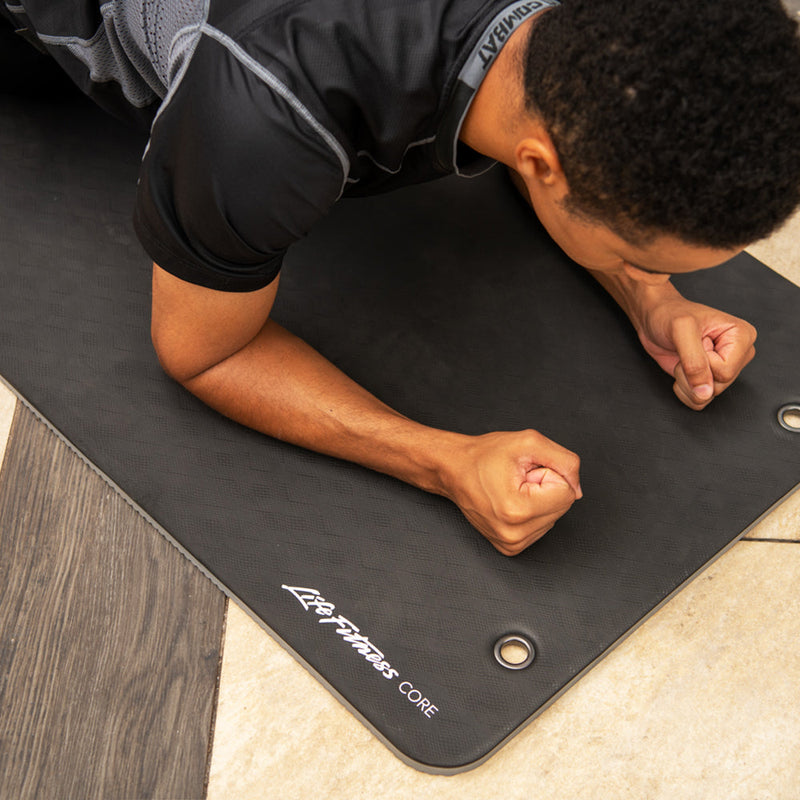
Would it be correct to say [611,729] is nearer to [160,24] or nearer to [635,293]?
[635,293]

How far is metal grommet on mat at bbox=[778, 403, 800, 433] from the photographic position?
47.1 inches

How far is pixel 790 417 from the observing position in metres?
1.21

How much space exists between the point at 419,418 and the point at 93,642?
19.7 inches

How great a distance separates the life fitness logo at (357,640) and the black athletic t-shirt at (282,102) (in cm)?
40

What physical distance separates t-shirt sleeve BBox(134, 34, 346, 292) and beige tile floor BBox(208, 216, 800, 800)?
0.47 metres

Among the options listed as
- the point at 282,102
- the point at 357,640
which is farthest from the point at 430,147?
the point at 357,640

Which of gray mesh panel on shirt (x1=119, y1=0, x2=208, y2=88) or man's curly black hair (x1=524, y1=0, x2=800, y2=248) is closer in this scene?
man's curly black hair (x1=524, y1=0, x2=800, y2=248)

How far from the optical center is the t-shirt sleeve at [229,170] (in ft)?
2.64

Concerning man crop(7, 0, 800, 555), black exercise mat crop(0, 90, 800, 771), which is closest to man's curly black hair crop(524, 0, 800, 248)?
man crop(7, 0, 800, 555)

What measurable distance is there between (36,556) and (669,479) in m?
0.84

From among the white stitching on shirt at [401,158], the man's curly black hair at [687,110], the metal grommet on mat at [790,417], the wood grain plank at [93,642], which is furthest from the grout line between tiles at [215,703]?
the metal grommet on mat at [790,417]

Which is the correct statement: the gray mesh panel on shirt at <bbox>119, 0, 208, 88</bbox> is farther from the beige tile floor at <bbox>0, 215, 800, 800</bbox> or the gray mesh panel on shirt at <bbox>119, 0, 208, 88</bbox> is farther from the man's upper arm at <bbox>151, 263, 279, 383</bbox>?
the beige tile floor at <bbox>0, 215, 800, 800</bbox>

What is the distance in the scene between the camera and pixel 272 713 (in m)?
1.00

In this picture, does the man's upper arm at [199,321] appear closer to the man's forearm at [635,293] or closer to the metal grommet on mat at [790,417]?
the man's forearm at [635,293]
